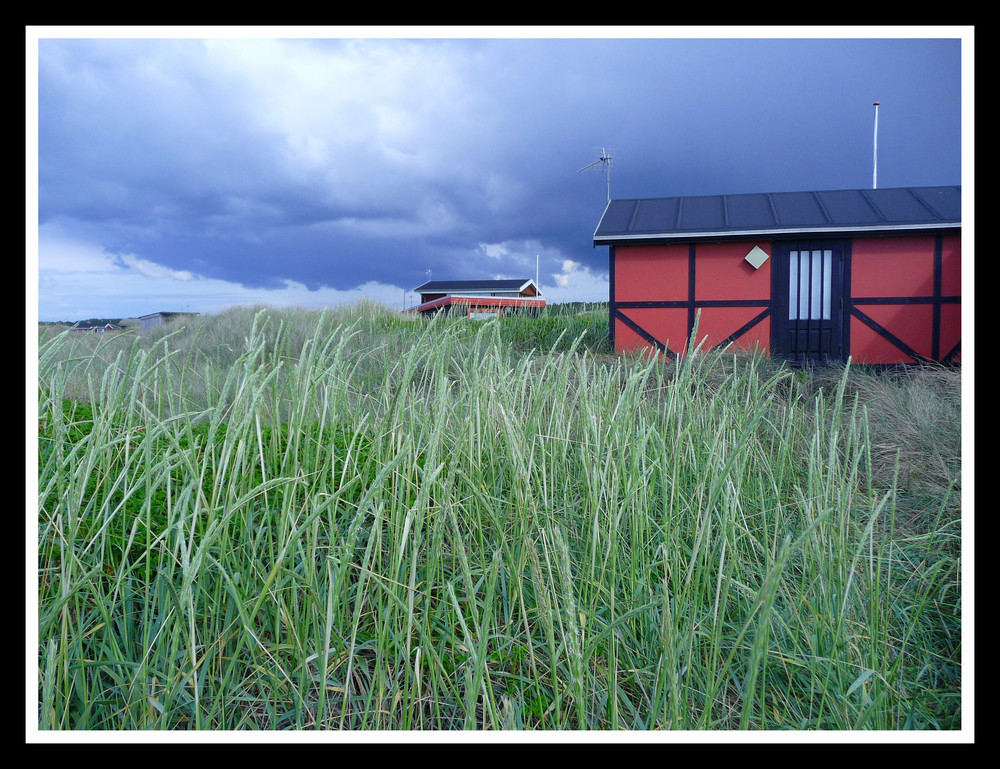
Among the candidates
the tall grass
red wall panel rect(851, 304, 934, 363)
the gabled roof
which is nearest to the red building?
red wall panel rect(851, 304, 934, 363)

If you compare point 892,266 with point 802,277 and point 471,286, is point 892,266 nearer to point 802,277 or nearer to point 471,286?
point 802,277

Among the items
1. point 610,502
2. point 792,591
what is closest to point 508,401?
point 610,502

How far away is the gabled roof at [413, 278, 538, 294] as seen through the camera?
123 ft

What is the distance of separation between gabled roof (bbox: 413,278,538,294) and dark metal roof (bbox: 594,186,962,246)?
27014 millimetres

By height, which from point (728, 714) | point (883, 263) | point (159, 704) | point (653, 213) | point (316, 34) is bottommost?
point (728, 714)

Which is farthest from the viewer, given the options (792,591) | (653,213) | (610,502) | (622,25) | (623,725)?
(653,213)

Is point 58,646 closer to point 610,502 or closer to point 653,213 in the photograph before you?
point 610,502

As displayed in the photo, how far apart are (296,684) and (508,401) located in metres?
1.17

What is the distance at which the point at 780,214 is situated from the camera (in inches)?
369

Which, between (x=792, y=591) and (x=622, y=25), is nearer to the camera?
(x=622, y=25)

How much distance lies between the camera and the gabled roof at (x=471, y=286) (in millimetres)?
37481

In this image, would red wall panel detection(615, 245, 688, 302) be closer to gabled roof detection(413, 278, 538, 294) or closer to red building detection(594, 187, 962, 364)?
red building detection(594, 187, 962, 364)

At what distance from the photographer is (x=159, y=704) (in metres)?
1.33

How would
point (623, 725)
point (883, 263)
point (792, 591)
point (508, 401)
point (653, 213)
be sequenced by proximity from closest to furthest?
point (623, 725)
point (792, 591)
point (508, 401)
point (883, 263)
point (653, 213)
